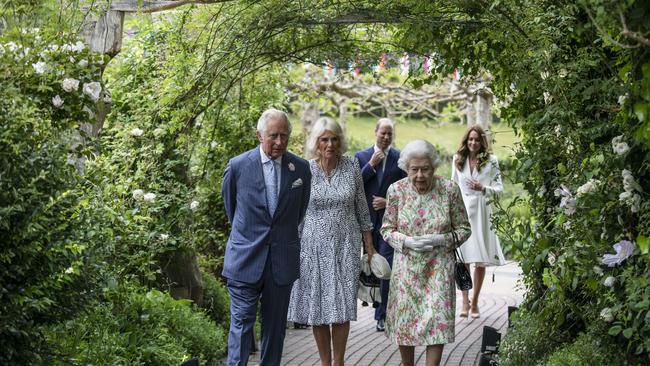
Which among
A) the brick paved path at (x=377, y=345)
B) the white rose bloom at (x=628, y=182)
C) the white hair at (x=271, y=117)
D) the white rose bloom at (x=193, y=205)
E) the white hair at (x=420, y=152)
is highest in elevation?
the white hair at (x=271, y=117)

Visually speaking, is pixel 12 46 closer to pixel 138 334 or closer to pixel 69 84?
pixel 69 84

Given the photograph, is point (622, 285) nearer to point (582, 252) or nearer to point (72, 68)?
point (582, 252)

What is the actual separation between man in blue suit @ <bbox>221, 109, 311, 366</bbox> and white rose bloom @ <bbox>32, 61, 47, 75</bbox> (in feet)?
5.73

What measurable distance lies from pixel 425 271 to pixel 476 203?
14.6 feet

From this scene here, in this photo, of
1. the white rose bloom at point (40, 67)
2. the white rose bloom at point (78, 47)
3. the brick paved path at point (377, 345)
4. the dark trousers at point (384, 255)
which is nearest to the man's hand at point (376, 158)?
the dark trousers at point (384, 255)

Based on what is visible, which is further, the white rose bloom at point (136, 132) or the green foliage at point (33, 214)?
the white rose bloom at point (136, 132)

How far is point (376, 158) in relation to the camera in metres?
10.1

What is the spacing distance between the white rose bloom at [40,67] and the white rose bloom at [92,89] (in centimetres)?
25

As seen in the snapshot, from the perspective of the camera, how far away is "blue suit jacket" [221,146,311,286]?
7.01 meters

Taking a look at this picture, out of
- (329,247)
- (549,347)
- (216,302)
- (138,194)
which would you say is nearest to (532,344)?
(549,347)

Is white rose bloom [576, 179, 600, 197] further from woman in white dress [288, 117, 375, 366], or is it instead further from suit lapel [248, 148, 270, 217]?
woman in white dress [288, 117, 375, 366]

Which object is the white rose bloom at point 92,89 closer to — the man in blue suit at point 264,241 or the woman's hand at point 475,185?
the man in blue suit at point 264,241

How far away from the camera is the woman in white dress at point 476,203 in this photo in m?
11.3

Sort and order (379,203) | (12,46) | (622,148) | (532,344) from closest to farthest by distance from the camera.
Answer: (622,148) < (12,46) < (532,344) < (379,203)
